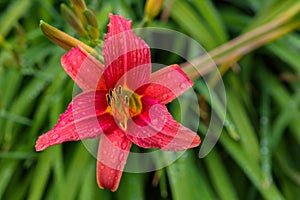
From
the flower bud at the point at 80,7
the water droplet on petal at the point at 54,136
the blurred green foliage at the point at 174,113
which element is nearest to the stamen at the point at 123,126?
the water droplet on petal at the point at 54,136

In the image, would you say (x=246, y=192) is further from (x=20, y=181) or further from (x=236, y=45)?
(x=20, y=181)

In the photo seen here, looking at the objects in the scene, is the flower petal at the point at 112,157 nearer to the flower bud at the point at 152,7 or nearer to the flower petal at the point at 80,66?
the flower petal at the point at 80,66

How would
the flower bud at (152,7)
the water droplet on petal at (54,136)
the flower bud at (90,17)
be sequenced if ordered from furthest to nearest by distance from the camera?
the flower bud at (152,7), the flower bud at (90,17), the water droplet on petal at (54,136)

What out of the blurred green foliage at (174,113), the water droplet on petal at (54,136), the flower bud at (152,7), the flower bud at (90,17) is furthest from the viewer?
the blurred green foliage at (174,113)

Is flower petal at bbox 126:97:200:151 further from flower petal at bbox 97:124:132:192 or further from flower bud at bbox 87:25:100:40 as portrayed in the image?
flower bud at bbox 87:25:100:40

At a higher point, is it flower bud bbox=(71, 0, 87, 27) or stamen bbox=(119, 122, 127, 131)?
flower bud bbox=(71, 0, 87, 27)

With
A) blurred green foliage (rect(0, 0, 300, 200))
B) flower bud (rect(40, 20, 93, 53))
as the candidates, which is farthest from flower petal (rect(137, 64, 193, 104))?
blurred green foliage (rect(0, 0, 300, 200))

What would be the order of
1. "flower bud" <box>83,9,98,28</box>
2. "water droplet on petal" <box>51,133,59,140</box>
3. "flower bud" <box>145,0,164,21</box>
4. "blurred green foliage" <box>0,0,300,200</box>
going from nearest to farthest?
"water droplet on petal" <box>51,133,59,140</box> < "flower bud" <box>83,9,98,28</box> < "flower bud" <box>145,0,164,21</box> < "blurred green foliage" <box>0,0,300,200</box>

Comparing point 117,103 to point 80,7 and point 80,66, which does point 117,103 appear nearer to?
point 80,66
